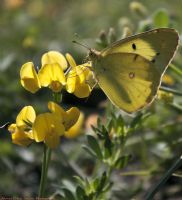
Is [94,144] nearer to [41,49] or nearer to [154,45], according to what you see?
[154,45]

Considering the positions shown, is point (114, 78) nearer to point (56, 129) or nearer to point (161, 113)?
point (56, 129)

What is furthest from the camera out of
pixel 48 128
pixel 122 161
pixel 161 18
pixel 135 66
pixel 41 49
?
pixel 41 49

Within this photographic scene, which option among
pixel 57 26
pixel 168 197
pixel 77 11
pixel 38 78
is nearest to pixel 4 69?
pixel 168 197

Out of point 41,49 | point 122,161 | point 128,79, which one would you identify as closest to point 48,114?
point 122,161

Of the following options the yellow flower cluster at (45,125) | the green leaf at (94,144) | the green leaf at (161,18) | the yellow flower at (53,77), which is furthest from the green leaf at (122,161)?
the green leaf at (161,18)

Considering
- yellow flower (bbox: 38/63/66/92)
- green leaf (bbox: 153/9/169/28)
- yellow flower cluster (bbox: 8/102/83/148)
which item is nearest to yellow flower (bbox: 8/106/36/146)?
yellow flower cluster (bbox: 8/102/83/148)

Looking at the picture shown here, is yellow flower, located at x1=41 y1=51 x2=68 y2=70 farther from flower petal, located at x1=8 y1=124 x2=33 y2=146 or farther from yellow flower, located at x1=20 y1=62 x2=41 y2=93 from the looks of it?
flower petal, located at x1=8 y1=124 x2=33 y2=146

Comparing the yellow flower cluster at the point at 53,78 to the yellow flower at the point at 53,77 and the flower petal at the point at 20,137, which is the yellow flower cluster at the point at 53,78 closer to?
the yellow flower at the point at 53,77
